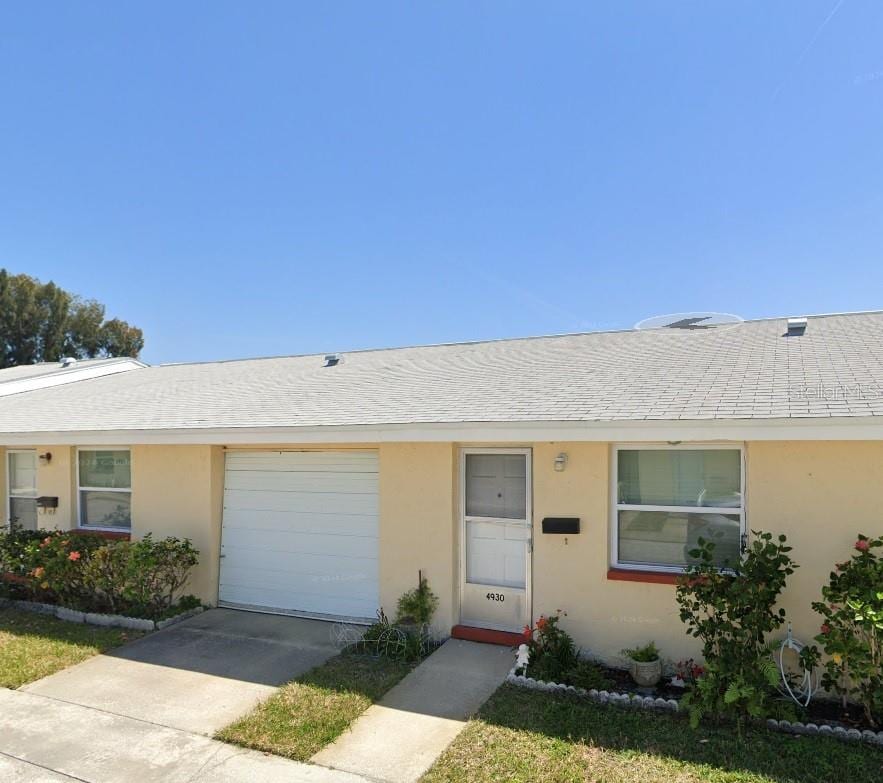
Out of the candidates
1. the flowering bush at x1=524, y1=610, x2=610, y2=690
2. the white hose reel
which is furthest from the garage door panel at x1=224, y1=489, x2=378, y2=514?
the white hose reel

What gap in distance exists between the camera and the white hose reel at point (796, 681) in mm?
5098

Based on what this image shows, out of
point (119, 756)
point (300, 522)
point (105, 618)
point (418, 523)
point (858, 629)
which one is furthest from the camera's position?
point (300, 522)

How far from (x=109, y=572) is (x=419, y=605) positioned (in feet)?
14.3

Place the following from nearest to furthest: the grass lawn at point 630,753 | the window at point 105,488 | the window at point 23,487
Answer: the grass lawn at point 630,753 → the window at point 105,488 → the window at point 23,487

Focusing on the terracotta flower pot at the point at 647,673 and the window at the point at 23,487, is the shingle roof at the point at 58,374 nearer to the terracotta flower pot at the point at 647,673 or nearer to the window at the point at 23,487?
the window at the point at 23,487

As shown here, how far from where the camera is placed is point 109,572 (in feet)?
25.8

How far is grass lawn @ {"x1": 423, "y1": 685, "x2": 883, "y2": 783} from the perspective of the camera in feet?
13.1

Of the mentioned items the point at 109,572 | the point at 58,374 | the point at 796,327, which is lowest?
the point at 109,572

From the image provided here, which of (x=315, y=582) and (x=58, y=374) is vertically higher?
(x=58, y=374)

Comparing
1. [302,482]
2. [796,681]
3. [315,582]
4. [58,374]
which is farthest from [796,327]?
[58,374]

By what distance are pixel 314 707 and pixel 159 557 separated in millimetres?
3723

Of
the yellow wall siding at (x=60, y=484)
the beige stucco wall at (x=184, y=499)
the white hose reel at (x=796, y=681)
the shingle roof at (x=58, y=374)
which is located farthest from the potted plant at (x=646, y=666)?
the shingle roof at (x=58, y=374)

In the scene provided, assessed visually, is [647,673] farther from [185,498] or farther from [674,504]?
[185,498]

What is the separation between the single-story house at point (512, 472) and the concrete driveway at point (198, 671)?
0.72 metres
